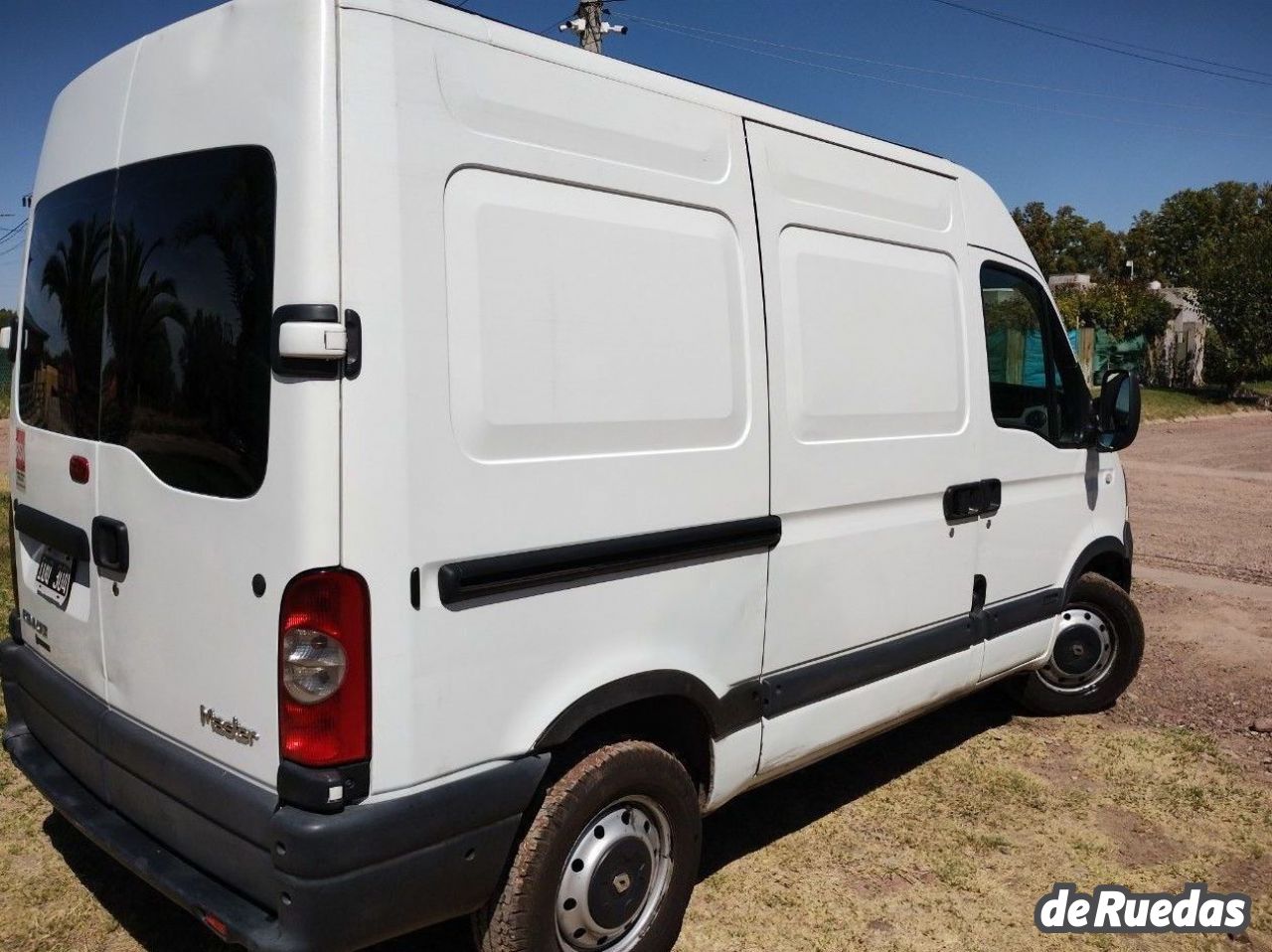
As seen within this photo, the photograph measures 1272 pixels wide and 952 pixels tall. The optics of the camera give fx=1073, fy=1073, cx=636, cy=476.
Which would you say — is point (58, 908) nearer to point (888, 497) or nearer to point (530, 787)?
point (530, 787)

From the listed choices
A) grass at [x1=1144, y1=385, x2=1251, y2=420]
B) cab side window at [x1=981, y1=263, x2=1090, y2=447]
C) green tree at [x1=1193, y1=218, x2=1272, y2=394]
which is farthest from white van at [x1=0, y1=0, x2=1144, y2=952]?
green tree at [x1=1193, y1=218, x2=1272, y2=394]

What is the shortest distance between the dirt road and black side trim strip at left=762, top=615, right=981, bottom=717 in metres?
0.67

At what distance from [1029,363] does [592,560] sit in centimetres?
266

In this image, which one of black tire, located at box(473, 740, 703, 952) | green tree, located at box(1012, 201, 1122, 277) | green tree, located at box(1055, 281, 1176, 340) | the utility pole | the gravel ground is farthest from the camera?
green tree, located at box(1012, 201, 1122, 277)

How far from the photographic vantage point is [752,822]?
4.14m

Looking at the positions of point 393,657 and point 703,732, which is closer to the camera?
point 393,657

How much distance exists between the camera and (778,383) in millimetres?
3309

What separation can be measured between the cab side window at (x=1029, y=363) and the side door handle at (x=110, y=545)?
124 inches

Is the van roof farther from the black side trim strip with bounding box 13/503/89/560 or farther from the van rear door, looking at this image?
the black side trim strip with bounding box 13/503/89/560

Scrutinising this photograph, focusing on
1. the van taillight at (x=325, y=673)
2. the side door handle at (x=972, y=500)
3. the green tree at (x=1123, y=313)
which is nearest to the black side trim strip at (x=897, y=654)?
the side door handle at (x=972, y=500)

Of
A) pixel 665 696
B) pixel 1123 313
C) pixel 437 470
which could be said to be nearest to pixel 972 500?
pixel 665 696

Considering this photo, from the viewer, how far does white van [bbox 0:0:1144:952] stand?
2.35 meters

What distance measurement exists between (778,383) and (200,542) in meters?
1.71

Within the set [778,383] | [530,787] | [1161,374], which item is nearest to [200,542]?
[530,787]
